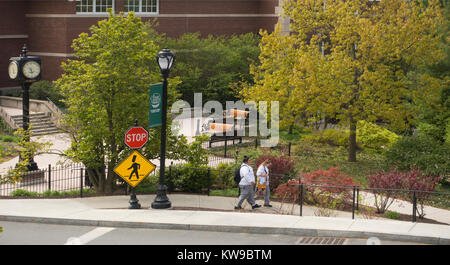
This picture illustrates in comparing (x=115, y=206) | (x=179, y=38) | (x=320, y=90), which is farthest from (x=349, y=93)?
(x=179, y=38)

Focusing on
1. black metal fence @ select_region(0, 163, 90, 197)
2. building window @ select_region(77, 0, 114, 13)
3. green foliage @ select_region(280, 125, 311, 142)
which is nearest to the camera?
black metal fence @ select_region(0, 163, 90, 197)

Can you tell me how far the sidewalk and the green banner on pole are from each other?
92.0 inches

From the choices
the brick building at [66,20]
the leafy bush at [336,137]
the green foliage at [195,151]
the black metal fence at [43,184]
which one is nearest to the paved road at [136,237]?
the black metal fence at [43,184]

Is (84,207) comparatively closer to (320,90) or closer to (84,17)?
(320,90)

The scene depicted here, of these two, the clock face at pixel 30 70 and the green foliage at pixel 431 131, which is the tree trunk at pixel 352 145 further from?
the clock face at pixel 30 70

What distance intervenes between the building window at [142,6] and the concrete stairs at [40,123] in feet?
40.7

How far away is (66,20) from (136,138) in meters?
26.3

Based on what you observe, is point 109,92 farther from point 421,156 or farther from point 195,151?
point 421,156

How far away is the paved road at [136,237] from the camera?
43.4 feet

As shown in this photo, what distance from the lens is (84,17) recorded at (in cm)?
4153

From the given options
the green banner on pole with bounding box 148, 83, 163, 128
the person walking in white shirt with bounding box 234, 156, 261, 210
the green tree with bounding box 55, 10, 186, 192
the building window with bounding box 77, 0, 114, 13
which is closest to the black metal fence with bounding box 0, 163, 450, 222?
the green tree with bounding box 55, 10, 186, 192

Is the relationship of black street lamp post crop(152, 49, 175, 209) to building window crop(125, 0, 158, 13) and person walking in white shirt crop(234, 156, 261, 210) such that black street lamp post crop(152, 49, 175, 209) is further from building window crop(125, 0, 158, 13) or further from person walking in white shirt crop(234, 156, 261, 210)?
building window crop(125, 0, 158, 13)

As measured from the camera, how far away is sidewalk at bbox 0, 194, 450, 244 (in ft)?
45.3

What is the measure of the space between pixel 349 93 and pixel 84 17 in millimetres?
22799
